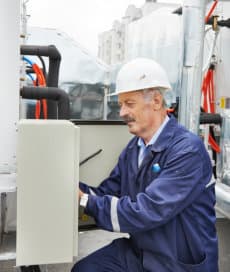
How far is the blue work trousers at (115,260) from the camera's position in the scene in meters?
1.32

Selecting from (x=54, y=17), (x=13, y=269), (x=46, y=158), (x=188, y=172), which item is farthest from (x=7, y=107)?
(x=54, y=17)

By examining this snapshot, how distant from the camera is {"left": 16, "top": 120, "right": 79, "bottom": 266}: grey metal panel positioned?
90 cm

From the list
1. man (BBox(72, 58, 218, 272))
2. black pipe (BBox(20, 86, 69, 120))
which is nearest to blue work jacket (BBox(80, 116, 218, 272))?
man (BBox(72, 58, 218, 272))

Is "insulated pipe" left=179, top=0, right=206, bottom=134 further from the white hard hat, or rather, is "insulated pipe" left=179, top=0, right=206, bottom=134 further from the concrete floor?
the concrete floor

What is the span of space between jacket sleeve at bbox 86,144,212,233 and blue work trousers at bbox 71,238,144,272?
0.73 ft

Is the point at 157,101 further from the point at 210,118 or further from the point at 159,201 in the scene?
the point at 210,118

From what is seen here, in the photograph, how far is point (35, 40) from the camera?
3365mm

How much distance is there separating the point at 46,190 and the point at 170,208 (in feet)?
1.39

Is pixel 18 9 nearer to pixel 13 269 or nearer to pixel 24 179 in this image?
pixel 24 179

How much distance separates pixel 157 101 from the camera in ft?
4.11

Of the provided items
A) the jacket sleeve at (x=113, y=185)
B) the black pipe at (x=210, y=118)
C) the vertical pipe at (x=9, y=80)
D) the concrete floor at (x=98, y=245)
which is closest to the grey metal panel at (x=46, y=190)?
the vertical pipe at (x=9, y=80)

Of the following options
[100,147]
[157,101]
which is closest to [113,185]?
[100,147]

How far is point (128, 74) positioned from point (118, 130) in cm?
43

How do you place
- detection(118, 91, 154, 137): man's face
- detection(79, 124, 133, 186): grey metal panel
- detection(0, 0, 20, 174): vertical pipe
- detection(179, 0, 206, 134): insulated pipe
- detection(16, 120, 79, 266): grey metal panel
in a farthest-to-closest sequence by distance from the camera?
detection(179, 0, 206, 134): insulated pipe → detection(79, 124, 133, 186): grey metal panel → detection(118, 91, 154, 137): man's face → detection(0, 0, 20, 174): vertical pipe → detection(16, 120, 79, 266): grey metal panel
